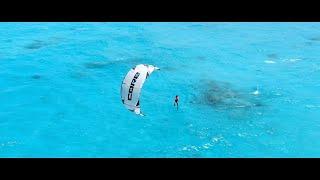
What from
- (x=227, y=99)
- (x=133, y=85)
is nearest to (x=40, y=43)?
(x=227, y=99)

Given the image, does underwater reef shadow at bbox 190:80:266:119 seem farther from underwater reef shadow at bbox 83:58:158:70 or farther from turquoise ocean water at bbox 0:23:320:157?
underwater reef shadow at bbox 83:58:158:70

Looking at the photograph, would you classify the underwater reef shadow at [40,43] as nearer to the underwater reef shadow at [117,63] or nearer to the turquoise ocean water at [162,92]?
the turquoise ocean water at [162,92]

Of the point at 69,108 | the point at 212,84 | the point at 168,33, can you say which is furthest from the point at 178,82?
the point at 168,33

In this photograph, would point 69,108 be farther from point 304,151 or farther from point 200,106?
point 304,151

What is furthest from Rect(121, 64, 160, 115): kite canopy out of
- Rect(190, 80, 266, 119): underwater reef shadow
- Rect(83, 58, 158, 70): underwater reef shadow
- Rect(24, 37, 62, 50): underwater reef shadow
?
Rect(24, 37, 62, 50): underwater reef shadow

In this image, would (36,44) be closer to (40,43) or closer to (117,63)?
(40,43)
